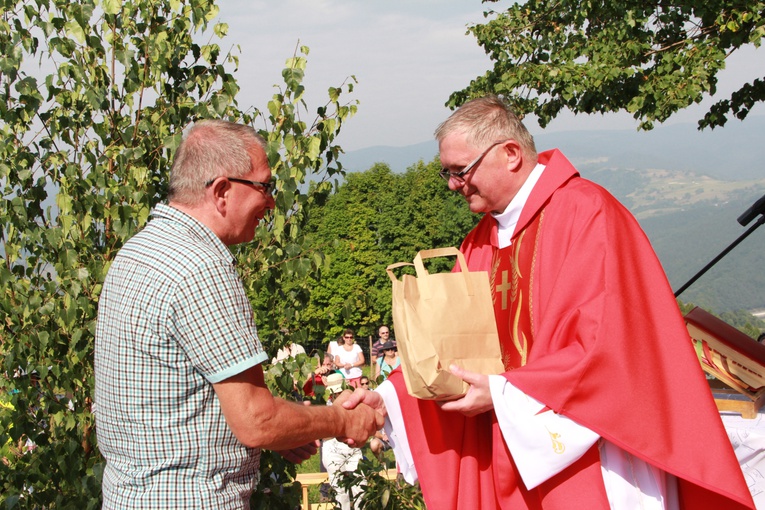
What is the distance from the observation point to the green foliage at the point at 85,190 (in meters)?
2.91

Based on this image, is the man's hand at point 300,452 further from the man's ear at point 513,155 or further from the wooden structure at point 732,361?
the wooden structure at point 732,361

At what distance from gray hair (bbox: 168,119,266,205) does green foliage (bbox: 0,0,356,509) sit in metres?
0.49

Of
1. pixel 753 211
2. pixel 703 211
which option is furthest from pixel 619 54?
pixel 703 211

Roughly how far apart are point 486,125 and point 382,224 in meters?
23.9

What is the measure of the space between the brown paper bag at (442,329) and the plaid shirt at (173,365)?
1.79ft

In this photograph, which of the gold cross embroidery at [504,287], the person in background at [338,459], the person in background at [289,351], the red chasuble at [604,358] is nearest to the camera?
the red chasuble at [604,358]

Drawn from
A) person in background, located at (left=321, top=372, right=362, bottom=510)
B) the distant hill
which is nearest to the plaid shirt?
the distant hill

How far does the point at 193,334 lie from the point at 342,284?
24.4m

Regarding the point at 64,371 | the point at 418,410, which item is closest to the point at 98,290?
the point at 64,371

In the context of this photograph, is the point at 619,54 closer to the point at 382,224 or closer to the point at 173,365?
the point at 173,365

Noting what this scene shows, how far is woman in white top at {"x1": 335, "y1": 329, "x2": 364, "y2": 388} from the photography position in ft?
34.6

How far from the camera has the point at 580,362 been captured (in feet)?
7.80

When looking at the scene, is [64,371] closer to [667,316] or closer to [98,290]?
[98,290]

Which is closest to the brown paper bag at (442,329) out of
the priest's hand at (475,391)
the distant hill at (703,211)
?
the priest's hand at (475,391)
